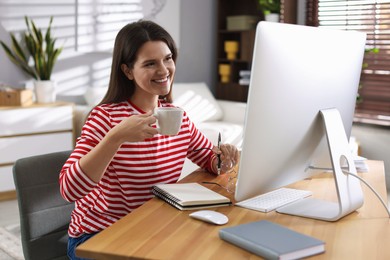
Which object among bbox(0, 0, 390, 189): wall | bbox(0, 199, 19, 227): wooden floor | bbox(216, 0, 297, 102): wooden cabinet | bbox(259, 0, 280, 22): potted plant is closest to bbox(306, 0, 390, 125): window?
bbox(0, 0, 390, 189): wall

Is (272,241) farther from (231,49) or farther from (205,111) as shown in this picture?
(231,49)

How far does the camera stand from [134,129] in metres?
1.40

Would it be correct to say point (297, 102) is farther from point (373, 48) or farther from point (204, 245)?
point (373, 48)

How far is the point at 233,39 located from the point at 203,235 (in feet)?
16.1

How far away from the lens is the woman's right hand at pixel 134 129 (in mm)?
1404

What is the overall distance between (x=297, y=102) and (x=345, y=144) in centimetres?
25

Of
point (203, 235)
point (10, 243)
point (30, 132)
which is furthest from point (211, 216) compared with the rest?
point (30, 132)

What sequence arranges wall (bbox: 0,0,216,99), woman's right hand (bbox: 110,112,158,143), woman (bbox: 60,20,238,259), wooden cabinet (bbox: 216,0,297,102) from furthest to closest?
wooden cabinet (bbox: 216,0,297,102) → wall (bbox: 0,0,216,99) → woman (bbox: 60,20,238,259) → woman's right hand (bbox: 110,112,158,143)

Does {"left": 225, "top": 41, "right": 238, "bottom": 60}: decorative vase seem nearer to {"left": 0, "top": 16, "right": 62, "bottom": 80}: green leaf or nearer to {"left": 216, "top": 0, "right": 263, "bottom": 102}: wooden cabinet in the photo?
{"left": 216, "top": 0, "right": 263, "bottom": 102}: wooden cabinet

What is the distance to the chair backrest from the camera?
5.41ft

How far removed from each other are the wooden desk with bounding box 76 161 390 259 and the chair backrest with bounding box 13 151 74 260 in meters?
0.39

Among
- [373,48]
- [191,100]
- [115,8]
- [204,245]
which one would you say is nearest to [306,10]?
[373,48]

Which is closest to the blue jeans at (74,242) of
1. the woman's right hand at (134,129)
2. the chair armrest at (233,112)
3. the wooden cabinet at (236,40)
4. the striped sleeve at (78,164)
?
the striped sleeve at (78,164)

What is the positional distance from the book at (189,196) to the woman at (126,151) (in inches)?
4.4
